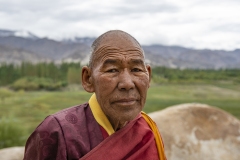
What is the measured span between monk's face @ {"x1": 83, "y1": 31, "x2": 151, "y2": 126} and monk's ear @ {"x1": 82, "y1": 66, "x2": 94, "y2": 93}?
0.18 feet

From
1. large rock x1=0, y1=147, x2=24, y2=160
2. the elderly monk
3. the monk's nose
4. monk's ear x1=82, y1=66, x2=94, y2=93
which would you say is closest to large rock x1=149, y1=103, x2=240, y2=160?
large rock x1=0, y1=147, x2=24, y2=160

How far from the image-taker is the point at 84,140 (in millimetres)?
1833

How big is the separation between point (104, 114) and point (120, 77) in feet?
0.92

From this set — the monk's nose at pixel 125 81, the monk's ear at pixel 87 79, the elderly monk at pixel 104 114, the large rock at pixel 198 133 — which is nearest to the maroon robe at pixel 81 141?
the elderly monk at pixel 104 114

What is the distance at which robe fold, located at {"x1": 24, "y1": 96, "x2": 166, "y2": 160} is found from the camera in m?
1.76

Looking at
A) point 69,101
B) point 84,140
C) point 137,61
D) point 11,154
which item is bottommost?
point 69,101

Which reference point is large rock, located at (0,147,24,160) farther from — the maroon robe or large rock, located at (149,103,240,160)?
the maroon robe

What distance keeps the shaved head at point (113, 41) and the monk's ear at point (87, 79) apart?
0.12ft

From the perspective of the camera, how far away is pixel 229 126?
527cm

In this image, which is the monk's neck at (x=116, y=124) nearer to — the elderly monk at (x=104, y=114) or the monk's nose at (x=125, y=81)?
the elderly monk at (x=104, y=114)

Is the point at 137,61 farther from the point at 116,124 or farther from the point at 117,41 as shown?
the point at 116,124

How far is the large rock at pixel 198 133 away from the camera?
16.0 ft

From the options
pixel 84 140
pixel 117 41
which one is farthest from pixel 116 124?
pixel 117 41

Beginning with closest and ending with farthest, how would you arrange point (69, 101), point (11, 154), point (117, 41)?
point (117, 41) → point (11, 154) → point (69, 101)
